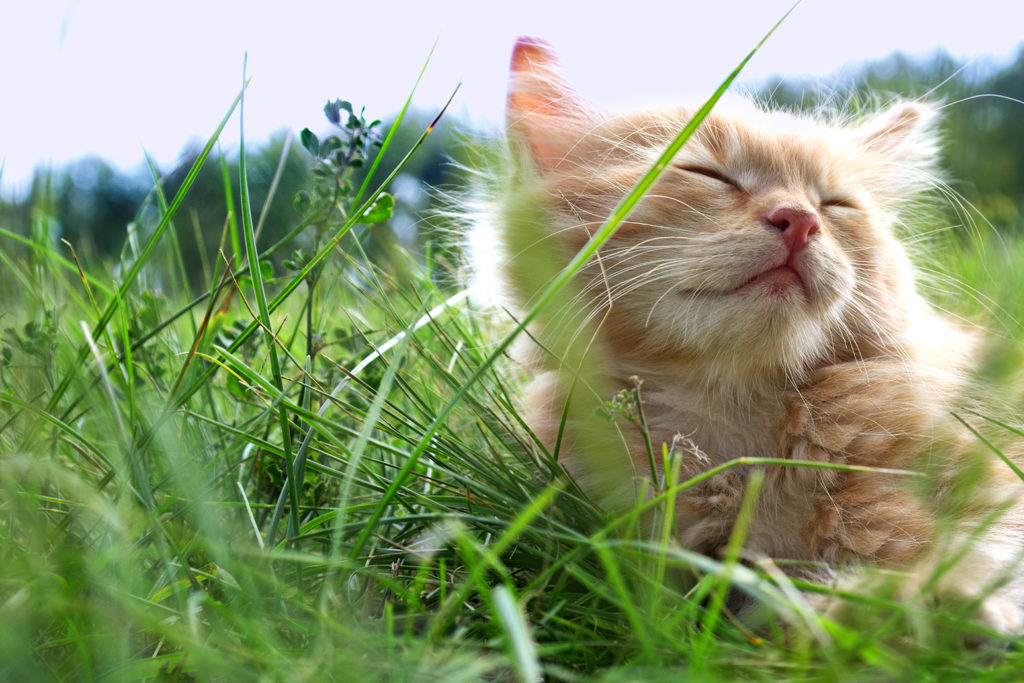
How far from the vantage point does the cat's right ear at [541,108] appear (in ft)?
4.33

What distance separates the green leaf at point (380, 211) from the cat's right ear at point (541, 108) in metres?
0.30

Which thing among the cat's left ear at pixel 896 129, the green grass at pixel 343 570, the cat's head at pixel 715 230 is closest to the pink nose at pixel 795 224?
the cat's head at pixel 715 230

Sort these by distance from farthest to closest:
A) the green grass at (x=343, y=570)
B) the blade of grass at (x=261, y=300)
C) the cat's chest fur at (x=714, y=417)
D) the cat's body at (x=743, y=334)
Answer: the cat's chest fur at (x=714, y=417) → the cat's body at (x=743, y=334) → the blade of grass at (x=261, y=300) → the green grass at (x=343, y=570)

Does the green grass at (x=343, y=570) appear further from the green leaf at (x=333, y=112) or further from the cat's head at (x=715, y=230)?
the cat's head at (x=715, y=230)

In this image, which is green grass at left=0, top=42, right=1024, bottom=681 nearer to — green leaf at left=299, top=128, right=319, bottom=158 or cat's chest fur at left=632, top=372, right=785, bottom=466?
green leaf at left=299, top=128, right=319, bottom=158

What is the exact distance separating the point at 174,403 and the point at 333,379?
46 centimetres

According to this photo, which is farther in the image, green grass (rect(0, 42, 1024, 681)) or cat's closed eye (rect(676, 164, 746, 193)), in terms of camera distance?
cat's closed eye (rect(676, 164, 746, 193))

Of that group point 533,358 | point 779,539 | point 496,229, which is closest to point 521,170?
→ point 496,229

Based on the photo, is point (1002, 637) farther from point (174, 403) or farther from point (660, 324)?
point (174, 403)

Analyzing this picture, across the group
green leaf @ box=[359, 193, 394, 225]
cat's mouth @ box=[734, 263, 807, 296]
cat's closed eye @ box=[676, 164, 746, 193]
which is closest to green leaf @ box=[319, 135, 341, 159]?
green leaf @ box=[359, 193, 394, 225]

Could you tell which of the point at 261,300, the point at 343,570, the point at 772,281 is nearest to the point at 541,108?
the point at 772,281

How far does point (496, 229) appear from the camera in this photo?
133 centimetres

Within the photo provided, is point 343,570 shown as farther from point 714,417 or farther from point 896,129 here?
point 896,129

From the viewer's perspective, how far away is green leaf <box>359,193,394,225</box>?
3.72 feet
